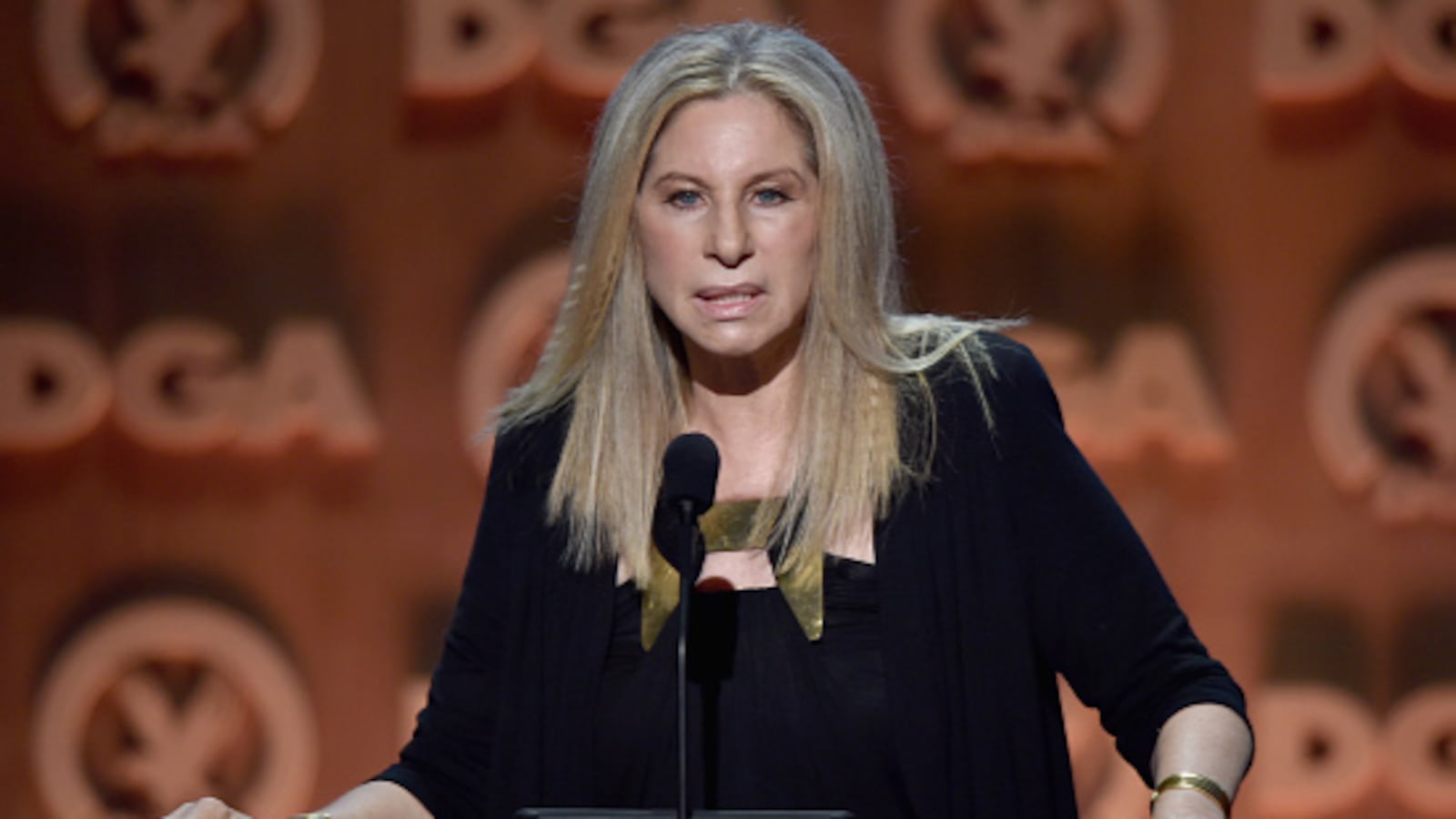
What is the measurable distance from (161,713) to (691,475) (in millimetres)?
2702

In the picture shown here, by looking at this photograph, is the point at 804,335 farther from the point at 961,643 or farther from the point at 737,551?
the point at 961,643

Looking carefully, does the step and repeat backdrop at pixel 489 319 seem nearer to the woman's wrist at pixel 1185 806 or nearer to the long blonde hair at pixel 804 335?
the long blonde hair at pixel 804 335

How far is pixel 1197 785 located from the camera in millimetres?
1672

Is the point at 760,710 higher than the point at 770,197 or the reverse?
the reverse

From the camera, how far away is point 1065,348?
3711 mm

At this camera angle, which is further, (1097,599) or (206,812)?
(1097,599)

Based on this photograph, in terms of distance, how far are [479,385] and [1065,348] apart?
1.22 metres

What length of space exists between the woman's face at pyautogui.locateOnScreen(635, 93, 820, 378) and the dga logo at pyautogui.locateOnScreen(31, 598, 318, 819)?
2.14 meters

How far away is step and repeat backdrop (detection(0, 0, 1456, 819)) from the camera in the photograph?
369cm

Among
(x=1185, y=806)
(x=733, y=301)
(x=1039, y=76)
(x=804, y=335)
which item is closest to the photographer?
(x=1185, y=806)

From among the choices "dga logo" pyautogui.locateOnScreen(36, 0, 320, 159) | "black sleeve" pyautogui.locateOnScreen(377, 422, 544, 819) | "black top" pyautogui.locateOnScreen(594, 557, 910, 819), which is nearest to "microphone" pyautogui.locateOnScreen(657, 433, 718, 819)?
"black top" pyautogui.locateOnScreen(594, 557, 910, 819)

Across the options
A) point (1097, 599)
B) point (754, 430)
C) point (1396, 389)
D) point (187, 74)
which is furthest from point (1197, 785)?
point (187, 74)

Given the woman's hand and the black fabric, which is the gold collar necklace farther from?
the woman's hand

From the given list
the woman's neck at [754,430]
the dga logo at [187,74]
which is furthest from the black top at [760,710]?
the dga logo at [187,74]
